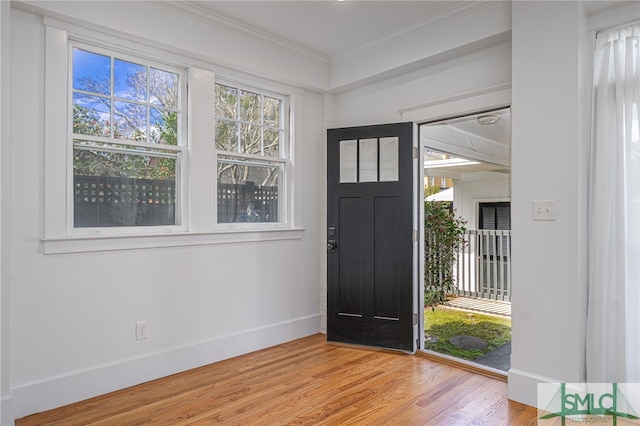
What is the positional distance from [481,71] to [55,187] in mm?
3228

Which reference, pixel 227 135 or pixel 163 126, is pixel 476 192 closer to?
pixel 227 135

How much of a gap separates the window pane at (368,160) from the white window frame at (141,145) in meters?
1.63

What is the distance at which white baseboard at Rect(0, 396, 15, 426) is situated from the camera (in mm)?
2305

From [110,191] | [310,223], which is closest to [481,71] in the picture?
[310,223]

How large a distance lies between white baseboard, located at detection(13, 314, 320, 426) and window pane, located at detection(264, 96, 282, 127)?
1989mm

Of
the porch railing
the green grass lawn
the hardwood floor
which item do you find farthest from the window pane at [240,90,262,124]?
the porch railing

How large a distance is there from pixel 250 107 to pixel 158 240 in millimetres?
1516

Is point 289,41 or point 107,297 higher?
point 289,41

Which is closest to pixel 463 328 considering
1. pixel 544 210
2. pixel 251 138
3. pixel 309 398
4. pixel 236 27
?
pixel 544 210

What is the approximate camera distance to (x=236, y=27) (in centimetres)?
341

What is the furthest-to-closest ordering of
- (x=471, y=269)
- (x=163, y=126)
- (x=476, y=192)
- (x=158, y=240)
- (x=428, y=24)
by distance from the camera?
(x=476, y=192), (x=471, y=269), (x=428, y=24), (x=163, y=126), (x=158, y=240)

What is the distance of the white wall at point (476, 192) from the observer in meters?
10.1

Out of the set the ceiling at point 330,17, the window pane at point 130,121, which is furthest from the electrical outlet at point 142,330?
the ceiling at point 330,17

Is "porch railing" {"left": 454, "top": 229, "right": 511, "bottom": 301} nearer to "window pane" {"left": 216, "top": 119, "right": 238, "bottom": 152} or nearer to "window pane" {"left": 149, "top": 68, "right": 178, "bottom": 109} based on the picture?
"window pane" {"left": 216, "top": 119, "right": 238, "bottom": 152}
